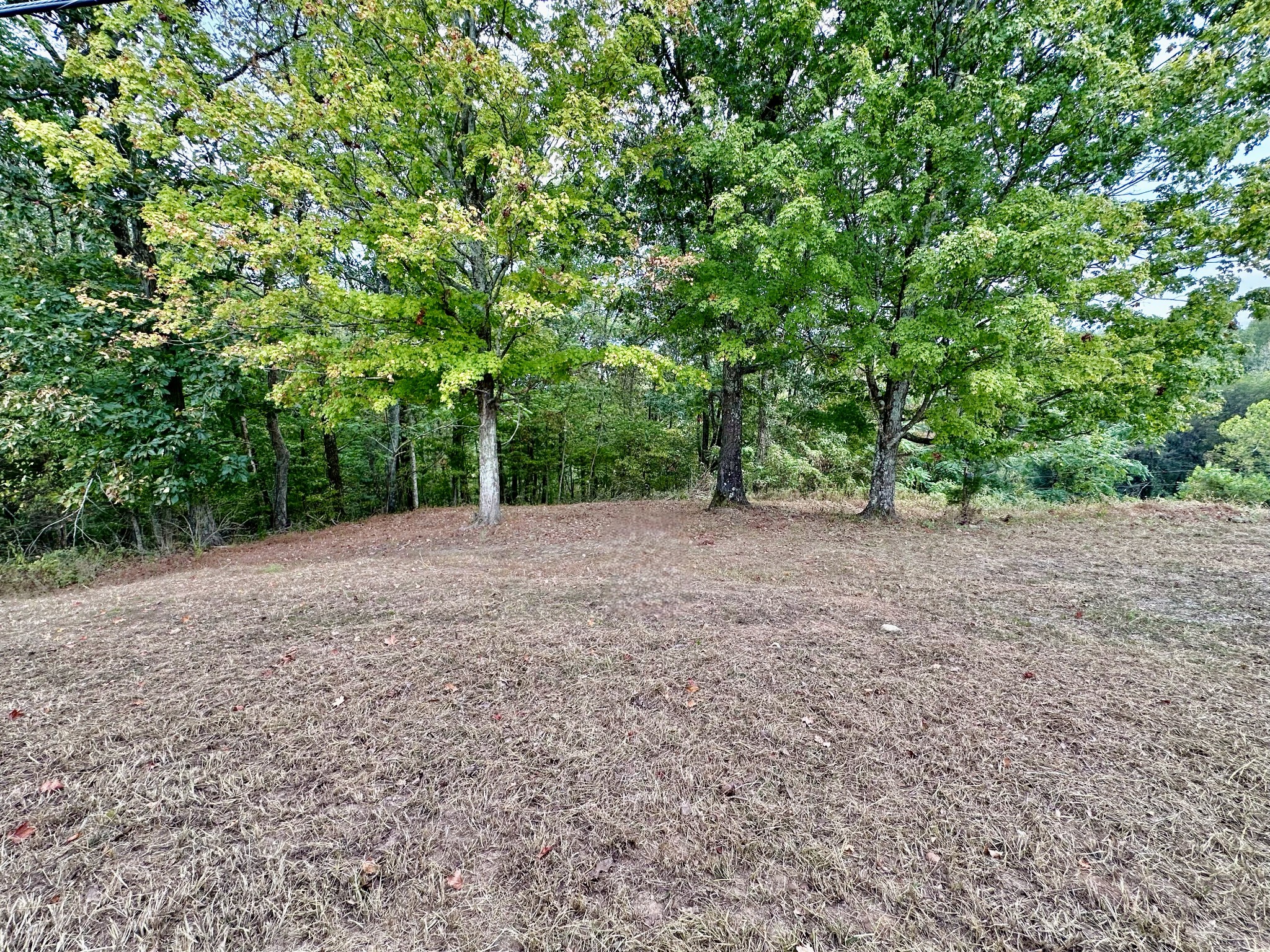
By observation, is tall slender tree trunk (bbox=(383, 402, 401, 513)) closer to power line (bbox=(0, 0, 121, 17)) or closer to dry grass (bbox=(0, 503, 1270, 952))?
dry grass (bbox=(0, 503, 1270, 952))

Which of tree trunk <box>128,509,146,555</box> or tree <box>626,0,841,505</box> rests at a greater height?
tree <box>626,0,841,505</box>

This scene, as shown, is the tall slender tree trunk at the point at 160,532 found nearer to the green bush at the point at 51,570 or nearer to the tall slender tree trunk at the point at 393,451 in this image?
the green bush at the point at 51,570

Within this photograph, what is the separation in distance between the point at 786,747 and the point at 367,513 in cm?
1787

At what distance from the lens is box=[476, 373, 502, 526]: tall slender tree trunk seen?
860cm

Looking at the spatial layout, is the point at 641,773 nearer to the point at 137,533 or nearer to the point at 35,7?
the point at 35,7

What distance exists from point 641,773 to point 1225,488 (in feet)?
59.8

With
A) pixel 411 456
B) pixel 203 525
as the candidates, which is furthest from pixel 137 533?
pixel 411 456

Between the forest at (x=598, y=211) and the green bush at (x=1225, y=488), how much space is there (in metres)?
6.54

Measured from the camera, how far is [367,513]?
17.0 m

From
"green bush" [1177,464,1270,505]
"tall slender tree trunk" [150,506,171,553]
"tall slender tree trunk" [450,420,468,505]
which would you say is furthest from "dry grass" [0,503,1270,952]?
"tall slender tree trunk" [450,420,468,505]

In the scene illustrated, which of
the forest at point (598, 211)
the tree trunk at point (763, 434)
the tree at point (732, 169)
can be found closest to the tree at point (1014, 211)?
the forest at point (598, 211)

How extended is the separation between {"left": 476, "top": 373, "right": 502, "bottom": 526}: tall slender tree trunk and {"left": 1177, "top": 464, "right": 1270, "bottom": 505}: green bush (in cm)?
1623

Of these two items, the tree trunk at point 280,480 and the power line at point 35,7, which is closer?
the power line at point 35,7

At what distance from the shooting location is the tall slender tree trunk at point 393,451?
556 inches
